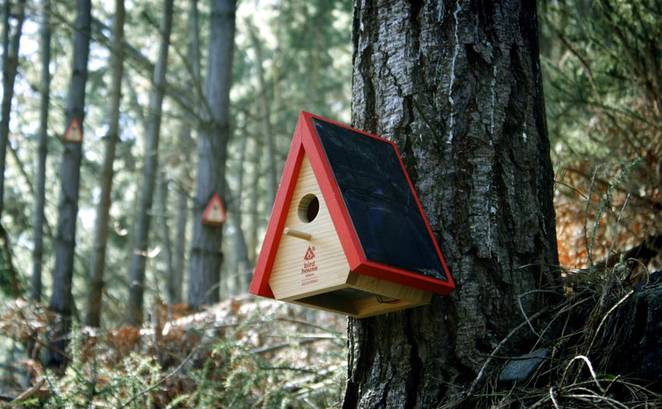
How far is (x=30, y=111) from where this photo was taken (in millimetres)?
16547

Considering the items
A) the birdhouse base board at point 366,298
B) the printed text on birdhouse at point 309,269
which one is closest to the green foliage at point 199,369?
the birdhouse base board at point 366,298

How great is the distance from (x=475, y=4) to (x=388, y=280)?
3.81 ft

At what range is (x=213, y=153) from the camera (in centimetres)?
898

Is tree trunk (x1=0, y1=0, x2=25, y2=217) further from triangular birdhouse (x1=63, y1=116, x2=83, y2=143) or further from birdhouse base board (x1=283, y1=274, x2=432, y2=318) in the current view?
birdhouse base board (x1=283, y1=274, x2=432, y2=318)

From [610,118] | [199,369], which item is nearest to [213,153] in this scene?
[199,369]

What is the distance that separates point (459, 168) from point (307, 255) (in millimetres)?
635

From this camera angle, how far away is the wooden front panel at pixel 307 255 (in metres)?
2.79

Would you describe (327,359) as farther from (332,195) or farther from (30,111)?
(30,111)

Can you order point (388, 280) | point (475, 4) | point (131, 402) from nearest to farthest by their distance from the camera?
point (388, 280)
point (475, 4)
point (131, 402)

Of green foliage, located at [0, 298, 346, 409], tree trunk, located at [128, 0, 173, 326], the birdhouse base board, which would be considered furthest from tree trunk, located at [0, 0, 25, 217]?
the birdhouse base board

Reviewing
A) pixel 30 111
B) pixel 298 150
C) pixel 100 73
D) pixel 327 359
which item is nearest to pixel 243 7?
pixel 100 73

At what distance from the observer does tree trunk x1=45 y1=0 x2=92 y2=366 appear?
9234 mm

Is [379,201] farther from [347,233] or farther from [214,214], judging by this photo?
[214,214]

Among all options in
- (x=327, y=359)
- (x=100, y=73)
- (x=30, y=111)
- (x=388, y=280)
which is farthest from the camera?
(x=100, y=73)
